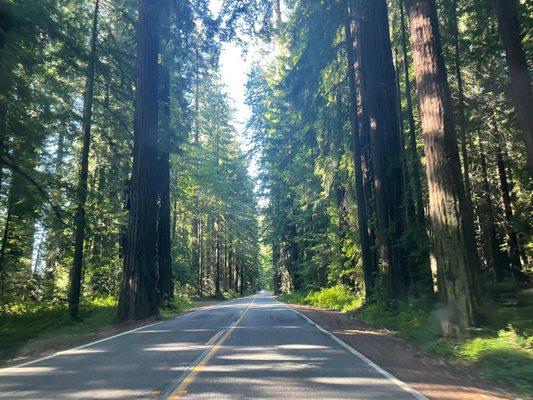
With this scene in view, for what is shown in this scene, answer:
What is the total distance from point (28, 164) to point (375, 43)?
524 inches

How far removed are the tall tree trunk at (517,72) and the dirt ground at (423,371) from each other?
4.55 metres

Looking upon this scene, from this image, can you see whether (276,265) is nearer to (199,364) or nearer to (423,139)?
(423,139)

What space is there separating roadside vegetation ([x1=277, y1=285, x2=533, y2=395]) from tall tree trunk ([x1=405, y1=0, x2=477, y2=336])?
0.50 meters

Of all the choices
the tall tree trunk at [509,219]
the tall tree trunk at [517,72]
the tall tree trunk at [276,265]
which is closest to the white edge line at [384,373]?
the tall tree trunk at [517,72]

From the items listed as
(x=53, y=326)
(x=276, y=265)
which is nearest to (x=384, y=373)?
(x=53, y=326)

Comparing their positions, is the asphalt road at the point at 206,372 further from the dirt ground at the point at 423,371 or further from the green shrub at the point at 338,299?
the green shrub at the point at 338,299

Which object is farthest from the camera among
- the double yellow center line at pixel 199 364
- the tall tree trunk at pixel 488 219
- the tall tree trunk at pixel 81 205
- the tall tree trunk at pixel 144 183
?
the tall tree trunk at pixel 488 219

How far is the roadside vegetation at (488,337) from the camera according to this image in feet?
23.3

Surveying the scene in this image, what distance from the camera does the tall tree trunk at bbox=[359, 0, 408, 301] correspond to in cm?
1639

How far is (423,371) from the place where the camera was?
25.3 feet

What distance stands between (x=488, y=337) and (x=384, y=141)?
32.2 ft

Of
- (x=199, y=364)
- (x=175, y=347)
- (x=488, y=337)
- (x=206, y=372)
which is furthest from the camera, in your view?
(x=175, y=347)

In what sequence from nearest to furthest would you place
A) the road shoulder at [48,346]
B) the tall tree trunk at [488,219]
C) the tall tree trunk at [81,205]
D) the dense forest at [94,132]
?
the road shoulder at [48,346]
the dense forest at [94,132]
the tall tree trunk at [81,205]
the tall tree trunk at [488,219]

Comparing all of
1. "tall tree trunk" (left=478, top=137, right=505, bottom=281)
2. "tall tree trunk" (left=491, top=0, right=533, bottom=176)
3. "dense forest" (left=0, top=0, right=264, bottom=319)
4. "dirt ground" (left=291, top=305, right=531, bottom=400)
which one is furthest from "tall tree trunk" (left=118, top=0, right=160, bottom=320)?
"tall tree trunk" (left=478, top=137, right=505, bottom=281)
